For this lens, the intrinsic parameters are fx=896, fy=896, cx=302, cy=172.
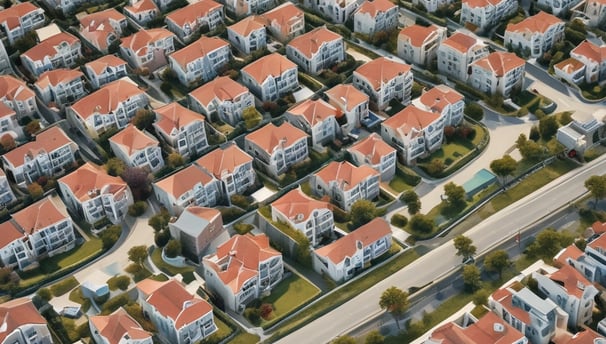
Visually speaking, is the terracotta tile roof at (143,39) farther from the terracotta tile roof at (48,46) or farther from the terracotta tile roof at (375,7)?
the terracotta tile roof at (375,7)

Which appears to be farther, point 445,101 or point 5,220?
point 445,101

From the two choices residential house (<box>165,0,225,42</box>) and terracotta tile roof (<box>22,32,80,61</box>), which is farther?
residential house (<box>165,0,225,42</box>)

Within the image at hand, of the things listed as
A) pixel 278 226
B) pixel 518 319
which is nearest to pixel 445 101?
pixel 278 226

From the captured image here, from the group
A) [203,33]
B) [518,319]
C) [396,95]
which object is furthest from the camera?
[203,33]

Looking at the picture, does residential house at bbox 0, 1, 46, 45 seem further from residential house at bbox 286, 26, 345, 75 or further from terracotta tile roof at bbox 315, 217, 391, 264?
terracotta tile roof at bbox 315, 217, 391, 264

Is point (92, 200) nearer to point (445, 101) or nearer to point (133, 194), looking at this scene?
point (133, 194)

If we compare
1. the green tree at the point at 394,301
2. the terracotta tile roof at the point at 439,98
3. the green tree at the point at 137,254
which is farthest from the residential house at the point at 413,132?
the green tree at the point at 137,254

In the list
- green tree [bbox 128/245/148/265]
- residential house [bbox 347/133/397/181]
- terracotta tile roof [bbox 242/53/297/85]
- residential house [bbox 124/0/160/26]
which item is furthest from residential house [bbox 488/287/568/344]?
residential house [bbox 124/0/160/26]
